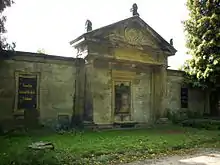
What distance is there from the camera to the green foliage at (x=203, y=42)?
53.3 feet

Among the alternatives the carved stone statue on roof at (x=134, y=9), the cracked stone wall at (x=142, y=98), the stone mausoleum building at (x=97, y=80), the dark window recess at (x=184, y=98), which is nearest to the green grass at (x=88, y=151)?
the stone mausoleum building at (x=97, y=80)

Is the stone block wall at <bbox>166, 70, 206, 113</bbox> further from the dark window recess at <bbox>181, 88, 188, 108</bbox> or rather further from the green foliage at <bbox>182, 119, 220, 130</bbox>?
the green foliage at <bbox>182, 119, 220, 130</bbox>

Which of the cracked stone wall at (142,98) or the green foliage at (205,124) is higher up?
the cracked stone wall at (142,98)

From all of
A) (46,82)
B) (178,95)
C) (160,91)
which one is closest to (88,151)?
(46,82)

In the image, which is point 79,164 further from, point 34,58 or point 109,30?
point 109,30

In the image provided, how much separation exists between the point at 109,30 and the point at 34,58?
4.49 m

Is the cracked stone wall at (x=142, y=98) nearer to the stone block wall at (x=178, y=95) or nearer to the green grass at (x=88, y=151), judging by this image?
the stone block wall at (x=178, y=95)

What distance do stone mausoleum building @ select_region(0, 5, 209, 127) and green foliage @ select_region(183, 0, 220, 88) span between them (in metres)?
2.39

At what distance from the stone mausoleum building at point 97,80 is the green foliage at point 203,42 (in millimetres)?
2388

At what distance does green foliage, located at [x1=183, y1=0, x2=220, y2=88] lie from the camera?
1623 cm

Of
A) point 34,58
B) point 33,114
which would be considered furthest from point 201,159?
point 34,58

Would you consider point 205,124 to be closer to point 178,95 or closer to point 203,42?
point 178,95

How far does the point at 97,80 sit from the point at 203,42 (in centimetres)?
840

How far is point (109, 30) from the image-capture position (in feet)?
45.0
